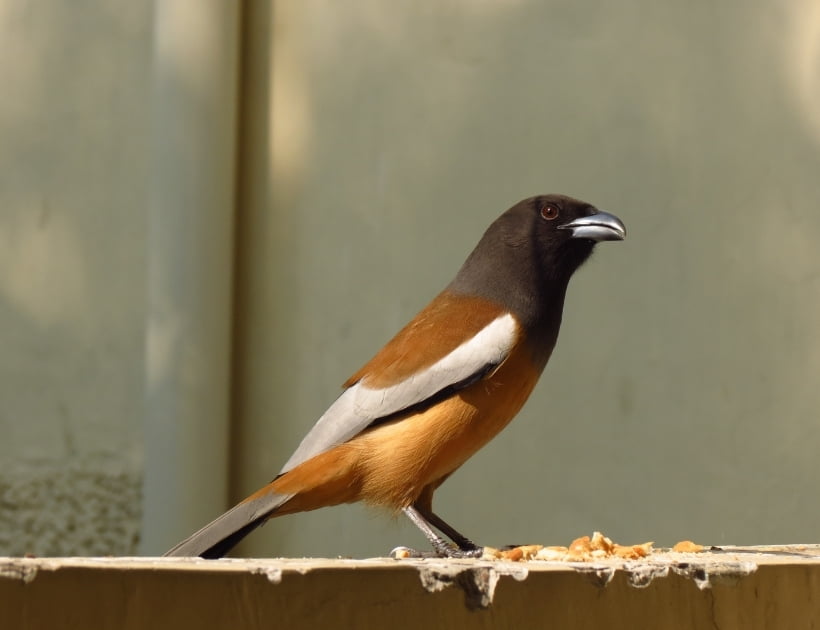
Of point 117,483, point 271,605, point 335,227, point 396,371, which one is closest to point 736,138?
point 335,227

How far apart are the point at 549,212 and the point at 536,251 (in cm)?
18

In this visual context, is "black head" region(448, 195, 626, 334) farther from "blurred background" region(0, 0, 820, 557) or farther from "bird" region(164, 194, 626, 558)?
"blurred background" region(0, 0, 820, 557)

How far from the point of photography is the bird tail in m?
3.22

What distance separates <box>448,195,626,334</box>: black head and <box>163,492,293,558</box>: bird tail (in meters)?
1.01

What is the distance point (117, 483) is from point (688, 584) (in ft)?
15.9

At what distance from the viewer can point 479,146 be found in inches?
239

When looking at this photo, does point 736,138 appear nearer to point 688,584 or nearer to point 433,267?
point 433,267

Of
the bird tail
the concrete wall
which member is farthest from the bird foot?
the concrete wall

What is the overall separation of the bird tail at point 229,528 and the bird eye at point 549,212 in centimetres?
136

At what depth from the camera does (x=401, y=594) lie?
6.01 feet

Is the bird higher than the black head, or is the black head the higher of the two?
the black head

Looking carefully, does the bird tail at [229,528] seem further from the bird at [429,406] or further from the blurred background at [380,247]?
the blurred background at [380,247]

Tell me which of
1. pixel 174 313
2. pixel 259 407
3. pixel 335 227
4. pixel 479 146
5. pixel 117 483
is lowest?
pixel 117 483

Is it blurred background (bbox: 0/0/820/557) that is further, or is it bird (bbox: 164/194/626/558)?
blurred background (bbox: 0/0/820/557)
